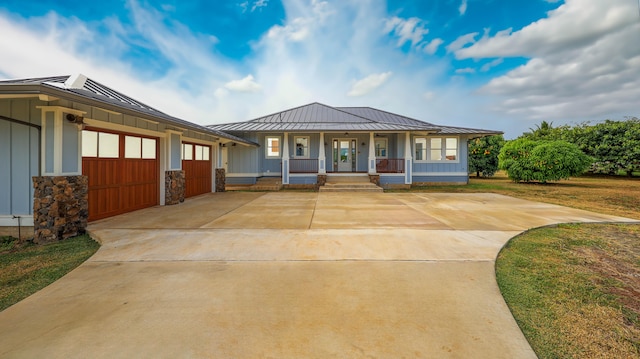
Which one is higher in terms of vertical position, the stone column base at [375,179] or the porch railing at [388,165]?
the porch railing at [388,165]

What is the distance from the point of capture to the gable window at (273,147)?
16.2 m

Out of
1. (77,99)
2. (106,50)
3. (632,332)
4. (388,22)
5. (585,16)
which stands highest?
(388,22)

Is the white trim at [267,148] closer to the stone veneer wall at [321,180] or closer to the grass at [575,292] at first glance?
the stone veneer wall at [321,180]

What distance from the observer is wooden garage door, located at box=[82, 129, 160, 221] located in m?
6.25

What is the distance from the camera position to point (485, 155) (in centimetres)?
2314

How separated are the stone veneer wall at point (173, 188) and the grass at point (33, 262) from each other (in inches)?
147

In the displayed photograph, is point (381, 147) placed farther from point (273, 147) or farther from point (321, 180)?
point (273, 147)

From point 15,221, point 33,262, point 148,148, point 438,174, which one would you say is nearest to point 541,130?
point 438,174

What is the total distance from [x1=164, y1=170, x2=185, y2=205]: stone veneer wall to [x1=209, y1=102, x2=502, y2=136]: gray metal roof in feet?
18.9

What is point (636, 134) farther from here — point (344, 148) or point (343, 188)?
point (343, 188)

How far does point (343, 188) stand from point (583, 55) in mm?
24317

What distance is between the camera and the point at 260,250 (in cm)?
421

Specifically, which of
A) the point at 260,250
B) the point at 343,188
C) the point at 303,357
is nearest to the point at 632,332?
the point at 303,357

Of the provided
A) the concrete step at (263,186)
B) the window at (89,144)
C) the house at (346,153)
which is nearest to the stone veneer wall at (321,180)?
the house at (346,153)
